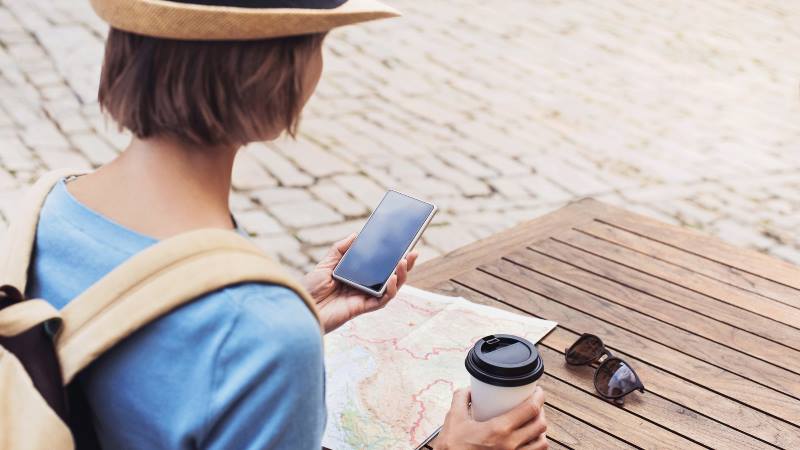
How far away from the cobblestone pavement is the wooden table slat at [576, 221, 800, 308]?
1.50 meters

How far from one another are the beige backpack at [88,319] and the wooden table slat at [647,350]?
54.5 inches

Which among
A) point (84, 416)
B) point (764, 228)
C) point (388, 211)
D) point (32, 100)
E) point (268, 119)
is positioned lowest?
point (32, 100)

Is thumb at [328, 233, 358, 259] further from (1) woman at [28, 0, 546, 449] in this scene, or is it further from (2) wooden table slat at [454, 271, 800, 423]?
(1) woman at [28, 0, 546, 449]

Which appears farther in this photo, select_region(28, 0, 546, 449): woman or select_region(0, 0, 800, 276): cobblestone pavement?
select_region(0, 0, 800, 276): cobblestone pavement

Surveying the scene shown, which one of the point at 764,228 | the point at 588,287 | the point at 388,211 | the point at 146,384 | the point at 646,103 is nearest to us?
the point at 146,384

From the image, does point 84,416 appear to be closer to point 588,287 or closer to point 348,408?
point 348,408

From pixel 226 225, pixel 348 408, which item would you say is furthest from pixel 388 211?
pixel 226 225

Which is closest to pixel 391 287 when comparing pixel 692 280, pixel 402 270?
pixel 402 270

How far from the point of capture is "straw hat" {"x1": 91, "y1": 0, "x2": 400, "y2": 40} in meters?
1.04

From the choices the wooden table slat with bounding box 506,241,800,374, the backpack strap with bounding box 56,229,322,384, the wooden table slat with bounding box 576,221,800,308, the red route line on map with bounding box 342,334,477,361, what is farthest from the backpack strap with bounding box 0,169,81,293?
the wooden table slat with bounding box 576,221,800,308

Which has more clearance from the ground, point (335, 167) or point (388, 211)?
point (388, 211)

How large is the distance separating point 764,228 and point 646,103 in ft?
6.21

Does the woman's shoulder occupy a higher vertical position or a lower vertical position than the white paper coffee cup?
higher

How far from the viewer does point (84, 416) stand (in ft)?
3.63
